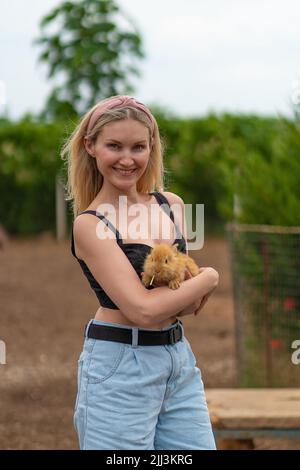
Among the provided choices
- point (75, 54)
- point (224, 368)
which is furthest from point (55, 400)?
point (75, 54)

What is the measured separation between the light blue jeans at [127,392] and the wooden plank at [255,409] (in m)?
1.72

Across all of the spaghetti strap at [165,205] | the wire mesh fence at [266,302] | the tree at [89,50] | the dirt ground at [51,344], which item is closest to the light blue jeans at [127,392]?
the spaghetti strap at [165,205]

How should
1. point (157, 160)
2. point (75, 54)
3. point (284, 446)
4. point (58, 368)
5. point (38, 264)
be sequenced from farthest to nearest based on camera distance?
point (38, 264) → point (75, 54) → point (58, 368) → point (284, 446) → point (157, 160)

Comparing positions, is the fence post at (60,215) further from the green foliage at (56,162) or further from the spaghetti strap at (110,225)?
the spaghetti strap at (110,225)

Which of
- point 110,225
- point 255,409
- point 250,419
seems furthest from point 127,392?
point 255,409

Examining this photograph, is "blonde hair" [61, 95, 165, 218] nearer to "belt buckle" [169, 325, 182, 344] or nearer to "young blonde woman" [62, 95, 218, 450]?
"young blonde woman" [62, 95, 218, 450]

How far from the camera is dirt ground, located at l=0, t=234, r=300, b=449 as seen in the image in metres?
5.96

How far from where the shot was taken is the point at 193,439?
8.75ft

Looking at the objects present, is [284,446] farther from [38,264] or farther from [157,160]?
[38,264]

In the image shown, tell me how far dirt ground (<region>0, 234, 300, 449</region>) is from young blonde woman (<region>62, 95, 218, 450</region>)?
2803 mm

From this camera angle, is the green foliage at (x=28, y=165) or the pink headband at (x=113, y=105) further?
the green foliage at (x=28, y=165)

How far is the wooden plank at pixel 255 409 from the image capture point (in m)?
4.32

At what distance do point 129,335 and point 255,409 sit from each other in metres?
2.06

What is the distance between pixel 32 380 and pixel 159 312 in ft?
16.7
